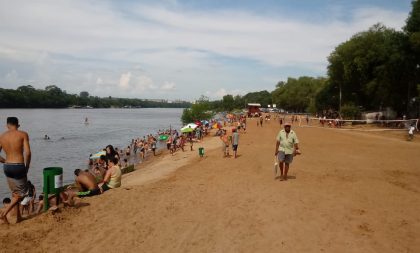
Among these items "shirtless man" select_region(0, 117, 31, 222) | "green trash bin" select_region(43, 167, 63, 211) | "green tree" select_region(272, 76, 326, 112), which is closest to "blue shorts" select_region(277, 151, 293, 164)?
"green trash bin" select_region(43, 167, 63, 211)

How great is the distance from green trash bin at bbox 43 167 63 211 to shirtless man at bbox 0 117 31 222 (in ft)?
1.89

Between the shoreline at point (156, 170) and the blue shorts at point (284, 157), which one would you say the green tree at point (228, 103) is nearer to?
the shoreline at point (156, 170)

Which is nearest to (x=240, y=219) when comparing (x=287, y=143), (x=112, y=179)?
(x=287, y=143)

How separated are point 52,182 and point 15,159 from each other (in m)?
1.07

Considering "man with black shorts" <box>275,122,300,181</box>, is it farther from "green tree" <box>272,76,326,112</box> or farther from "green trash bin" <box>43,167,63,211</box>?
"green tree" <box>272,76,326,112</box>

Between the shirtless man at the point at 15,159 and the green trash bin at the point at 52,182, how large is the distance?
576 millimetres

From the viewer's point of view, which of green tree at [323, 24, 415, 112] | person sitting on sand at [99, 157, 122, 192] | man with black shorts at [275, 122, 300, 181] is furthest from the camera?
green tree at [323, 24, 415, 112]

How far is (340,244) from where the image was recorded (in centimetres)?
661

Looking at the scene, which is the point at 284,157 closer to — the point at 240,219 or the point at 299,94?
the point at 240,219

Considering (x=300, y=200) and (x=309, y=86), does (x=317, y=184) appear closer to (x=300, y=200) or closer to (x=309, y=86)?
(x=300, y=200)

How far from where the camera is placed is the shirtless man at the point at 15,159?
7.38 m

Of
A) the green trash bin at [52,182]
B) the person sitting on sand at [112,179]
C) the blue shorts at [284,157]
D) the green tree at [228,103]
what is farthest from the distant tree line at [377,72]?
the green tree at [228,103]

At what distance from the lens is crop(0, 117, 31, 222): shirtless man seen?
24.2 feet

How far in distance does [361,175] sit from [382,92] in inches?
1300
